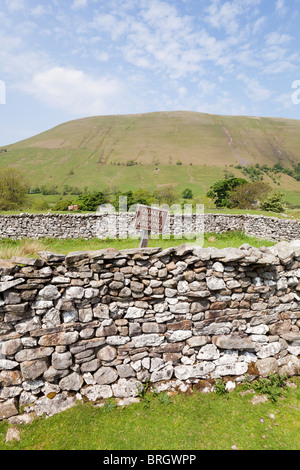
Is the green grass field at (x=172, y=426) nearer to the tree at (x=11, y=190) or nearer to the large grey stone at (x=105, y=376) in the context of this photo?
the large grey stone at (x=105, y=376)

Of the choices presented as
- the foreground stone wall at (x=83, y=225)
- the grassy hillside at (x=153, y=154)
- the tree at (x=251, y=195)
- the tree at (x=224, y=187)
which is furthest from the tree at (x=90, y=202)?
the grassy hillside at (x=153, y=154)

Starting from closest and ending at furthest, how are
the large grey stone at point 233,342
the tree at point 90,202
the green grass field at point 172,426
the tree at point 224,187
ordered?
1. the green grass field at point 172,426
2. the large grey stone at point 233,342
3. the tree at point 90,202
4. the tree at point 224,187

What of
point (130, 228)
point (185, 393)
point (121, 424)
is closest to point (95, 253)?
point (121, 424)

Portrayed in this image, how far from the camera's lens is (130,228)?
1823cm

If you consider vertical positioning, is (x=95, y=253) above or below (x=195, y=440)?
above

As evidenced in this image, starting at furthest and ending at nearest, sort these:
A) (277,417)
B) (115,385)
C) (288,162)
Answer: (288,162), (115,385), (277,417)

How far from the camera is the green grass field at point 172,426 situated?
4.23 m

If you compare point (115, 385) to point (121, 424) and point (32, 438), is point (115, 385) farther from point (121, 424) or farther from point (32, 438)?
point (32, 438)

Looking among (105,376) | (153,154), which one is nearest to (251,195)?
(105,376)

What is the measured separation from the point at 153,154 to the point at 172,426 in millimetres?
157464

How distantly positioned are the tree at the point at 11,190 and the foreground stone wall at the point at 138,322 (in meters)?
30.8
